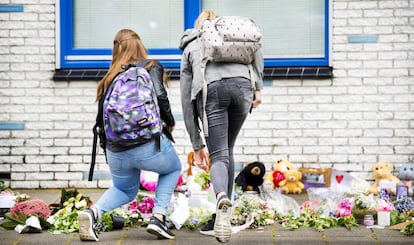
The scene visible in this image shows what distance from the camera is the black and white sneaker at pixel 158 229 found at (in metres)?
6.89

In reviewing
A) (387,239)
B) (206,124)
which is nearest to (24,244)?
(206,124)

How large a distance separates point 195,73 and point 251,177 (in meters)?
2.29

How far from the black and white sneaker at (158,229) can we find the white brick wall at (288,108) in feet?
8.82

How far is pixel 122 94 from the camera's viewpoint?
6773mm

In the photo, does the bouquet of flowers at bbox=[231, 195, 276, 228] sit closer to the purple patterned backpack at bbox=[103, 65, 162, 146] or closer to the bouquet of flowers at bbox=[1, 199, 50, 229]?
the purple patterned backpack at bbox=[103, 65, 162, 146]

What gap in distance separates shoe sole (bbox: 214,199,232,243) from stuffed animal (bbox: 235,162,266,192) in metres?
2.33

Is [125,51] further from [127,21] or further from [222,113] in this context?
[127,21]

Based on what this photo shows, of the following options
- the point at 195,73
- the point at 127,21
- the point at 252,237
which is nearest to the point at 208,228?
the point at 252,237

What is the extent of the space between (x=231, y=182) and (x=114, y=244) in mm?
1045

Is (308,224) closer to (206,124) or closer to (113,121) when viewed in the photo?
(206,124)

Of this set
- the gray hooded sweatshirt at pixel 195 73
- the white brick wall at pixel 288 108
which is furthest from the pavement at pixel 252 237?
the white brick wall at pixel 288 108

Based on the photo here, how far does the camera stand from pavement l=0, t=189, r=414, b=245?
6926 millimetres

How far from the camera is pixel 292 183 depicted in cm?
925

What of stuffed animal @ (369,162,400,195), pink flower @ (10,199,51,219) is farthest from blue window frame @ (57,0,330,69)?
pink flower @ (10,199,51,219)
